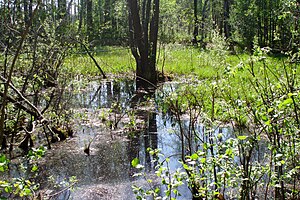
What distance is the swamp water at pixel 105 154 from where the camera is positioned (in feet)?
16.2

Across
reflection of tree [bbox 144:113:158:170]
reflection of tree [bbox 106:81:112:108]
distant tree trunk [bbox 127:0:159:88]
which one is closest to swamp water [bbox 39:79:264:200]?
reflection of tree [bbox 144:113:158:170]

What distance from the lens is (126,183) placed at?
5.13m

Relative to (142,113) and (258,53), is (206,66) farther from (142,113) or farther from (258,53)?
(258,53)

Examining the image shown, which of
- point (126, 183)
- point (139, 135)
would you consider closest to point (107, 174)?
point (126, 183)

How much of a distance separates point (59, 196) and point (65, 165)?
112cm

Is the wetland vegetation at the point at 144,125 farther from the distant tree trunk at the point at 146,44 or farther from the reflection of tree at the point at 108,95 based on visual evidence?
the reflection of tree at the point at 108,95

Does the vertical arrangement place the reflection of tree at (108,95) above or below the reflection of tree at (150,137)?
above

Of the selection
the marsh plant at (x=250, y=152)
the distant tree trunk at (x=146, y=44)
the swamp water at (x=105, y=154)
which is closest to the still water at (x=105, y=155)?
the swamp water at (x=105, y=154)

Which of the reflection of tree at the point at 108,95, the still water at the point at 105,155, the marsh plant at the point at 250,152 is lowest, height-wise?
the still water at the point at 105,155

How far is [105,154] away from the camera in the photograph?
6.29 meters

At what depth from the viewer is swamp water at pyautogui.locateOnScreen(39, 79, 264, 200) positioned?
16.2ft

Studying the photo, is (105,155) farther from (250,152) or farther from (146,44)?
(146,44)

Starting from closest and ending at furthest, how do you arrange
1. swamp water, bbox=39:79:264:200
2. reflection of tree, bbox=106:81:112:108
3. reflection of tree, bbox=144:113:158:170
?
1. swamp water, bbox=39:79:264:200
2. reflection of tree, bbox=144:113:158:170
3. reflection of tree, bbox=106:81:112:108

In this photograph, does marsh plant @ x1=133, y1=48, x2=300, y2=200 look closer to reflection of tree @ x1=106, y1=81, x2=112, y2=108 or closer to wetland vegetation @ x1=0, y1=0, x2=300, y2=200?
wetland vegetation @ x1=0, y1=0, x2=300, y2=200
